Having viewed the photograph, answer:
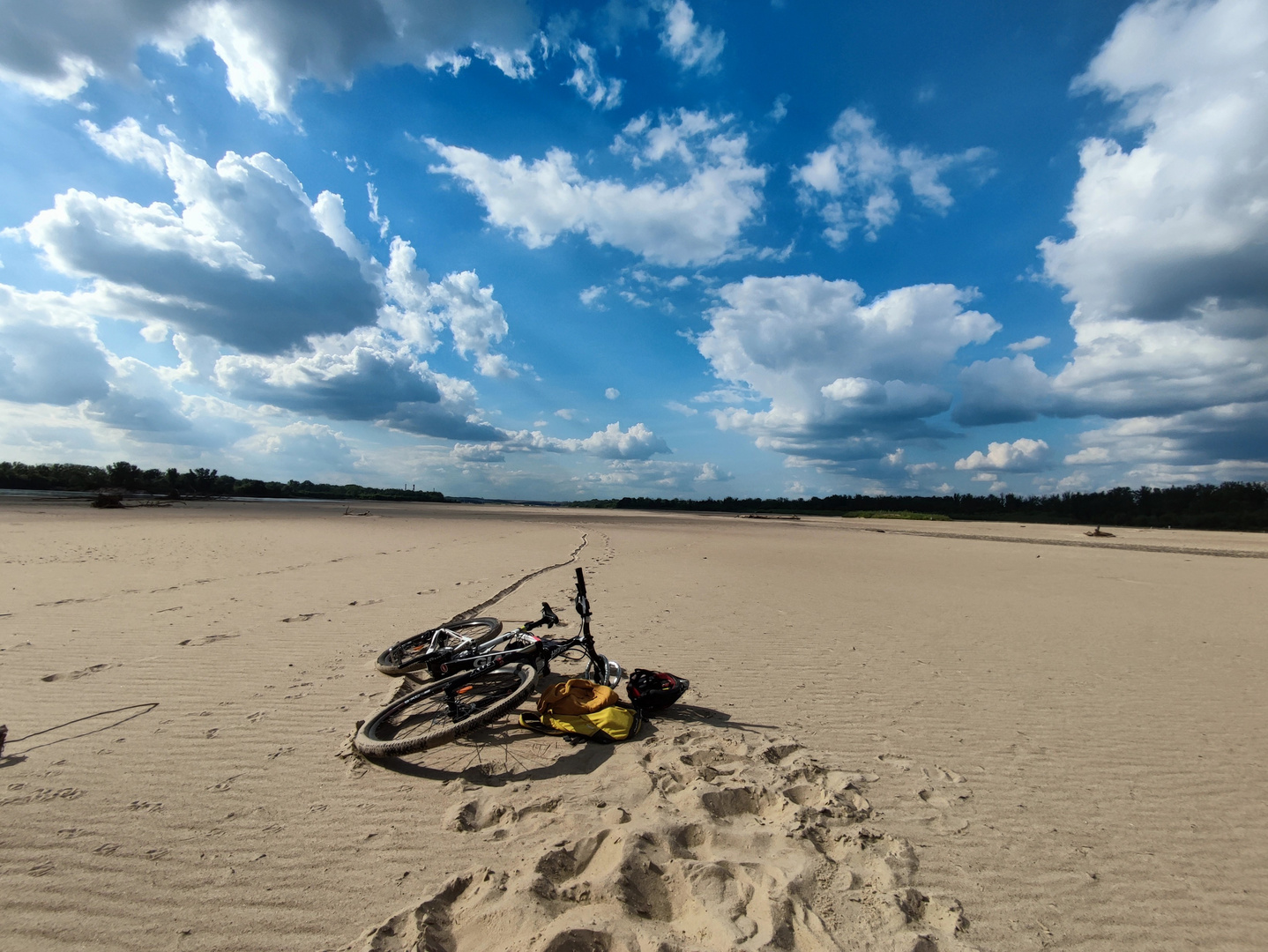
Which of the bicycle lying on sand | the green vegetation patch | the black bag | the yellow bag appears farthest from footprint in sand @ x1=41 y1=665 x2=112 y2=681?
the green vegetation patch

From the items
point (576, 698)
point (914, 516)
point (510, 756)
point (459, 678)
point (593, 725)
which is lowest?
point (510, 756)

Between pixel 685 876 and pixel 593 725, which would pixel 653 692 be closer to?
pixel 593 725

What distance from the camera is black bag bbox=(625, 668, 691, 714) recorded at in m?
5.28

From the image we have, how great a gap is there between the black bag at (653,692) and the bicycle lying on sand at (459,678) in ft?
1.10

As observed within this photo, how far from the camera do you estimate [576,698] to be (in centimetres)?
519

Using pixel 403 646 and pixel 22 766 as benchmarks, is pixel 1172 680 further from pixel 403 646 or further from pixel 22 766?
pixel 22 766

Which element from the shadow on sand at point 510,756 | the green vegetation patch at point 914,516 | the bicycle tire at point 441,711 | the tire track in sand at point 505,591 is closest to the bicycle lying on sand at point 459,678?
the bicycle tire at point 441,711

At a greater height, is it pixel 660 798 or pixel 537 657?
pixel 537 657

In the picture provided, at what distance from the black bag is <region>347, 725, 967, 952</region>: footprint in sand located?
1067 millimetres

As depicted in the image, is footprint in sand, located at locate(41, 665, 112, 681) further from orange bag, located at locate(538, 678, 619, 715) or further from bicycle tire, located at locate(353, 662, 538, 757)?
orange bag, located at locate(538, 678, 619, 715)

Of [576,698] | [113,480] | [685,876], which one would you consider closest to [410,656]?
[576,698]

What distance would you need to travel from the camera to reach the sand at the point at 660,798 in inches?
110

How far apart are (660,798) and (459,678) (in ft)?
7.41

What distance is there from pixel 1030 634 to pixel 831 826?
813 centimetres
